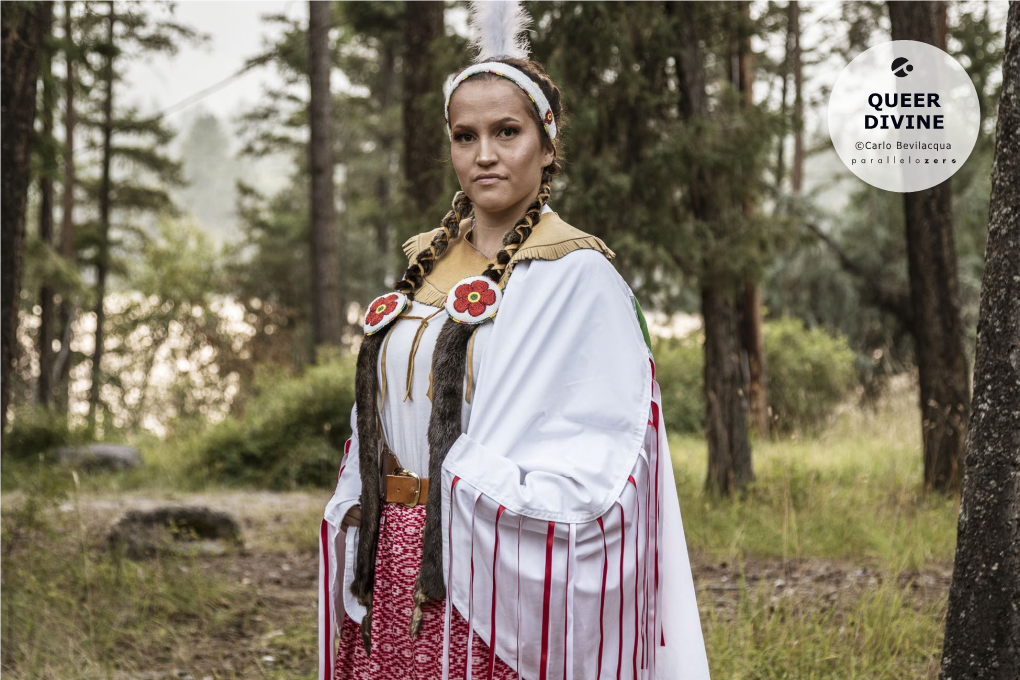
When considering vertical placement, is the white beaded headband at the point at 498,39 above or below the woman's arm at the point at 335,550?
above

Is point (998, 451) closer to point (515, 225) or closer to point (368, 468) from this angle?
point (515, 225)

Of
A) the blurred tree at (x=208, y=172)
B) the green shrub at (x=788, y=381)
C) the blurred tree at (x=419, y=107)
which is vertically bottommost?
the green shrub at (x=788, y=381)

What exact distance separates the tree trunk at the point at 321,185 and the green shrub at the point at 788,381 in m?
4.79

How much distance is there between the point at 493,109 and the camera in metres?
2.09

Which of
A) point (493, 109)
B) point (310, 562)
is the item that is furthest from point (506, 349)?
point (310, 562)

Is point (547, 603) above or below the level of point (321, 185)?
below

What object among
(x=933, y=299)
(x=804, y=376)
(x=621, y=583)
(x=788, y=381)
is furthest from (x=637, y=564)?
(x=804, y=376)

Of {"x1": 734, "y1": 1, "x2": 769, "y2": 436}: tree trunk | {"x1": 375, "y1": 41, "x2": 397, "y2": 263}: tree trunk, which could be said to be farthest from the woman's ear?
{"x1": 375, "y1": 41, "x2": 397, "y2": 263}: tree trunk

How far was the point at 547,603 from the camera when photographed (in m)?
1.85

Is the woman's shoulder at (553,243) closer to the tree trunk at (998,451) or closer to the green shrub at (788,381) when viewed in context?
the tree trunk at (998,451)

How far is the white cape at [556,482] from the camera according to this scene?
185 cm

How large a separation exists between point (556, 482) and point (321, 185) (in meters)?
12.0

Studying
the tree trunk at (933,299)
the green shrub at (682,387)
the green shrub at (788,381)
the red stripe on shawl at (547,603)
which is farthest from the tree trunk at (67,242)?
the red stripe on shawl at (547,603)

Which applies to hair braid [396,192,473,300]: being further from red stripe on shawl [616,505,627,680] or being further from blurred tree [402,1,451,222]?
blurred tree [402,1,451,222]
